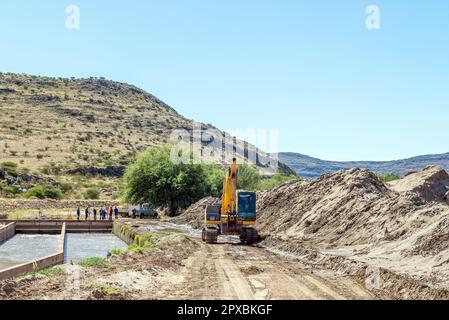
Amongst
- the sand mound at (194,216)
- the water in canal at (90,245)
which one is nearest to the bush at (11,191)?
the water in canal at (90,245)

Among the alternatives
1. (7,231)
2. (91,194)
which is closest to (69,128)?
(91,194)

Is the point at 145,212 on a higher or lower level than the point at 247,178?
lower

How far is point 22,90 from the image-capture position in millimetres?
180875

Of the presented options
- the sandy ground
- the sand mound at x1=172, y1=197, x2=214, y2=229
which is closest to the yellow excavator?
the sandy ground

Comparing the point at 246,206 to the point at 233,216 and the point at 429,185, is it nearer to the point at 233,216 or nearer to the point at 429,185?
the point at 233,216

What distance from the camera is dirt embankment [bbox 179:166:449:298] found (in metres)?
23.2

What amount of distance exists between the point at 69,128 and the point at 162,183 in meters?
90.6

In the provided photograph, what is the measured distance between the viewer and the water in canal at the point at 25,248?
43328 millimetres


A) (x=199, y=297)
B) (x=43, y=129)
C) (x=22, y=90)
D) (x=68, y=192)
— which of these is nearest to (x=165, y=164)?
(x=68, y=192)

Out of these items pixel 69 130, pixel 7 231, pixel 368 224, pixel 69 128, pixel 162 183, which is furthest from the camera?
pixel 69 128

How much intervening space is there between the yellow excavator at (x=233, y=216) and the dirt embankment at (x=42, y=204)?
4729 cm

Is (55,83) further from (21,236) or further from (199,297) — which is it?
(199,297)

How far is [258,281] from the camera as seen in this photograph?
21547 millimetres
